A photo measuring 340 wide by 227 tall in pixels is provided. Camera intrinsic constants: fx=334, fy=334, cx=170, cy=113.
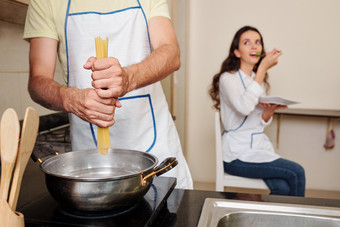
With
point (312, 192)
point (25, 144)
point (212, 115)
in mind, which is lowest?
point (312, 192)

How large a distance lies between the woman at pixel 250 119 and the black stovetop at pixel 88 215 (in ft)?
4.94

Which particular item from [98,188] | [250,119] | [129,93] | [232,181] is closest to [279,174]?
[232,181]

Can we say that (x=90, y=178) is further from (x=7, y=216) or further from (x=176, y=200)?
(x=176, y=200)

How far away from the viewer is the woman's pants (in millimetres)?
2002

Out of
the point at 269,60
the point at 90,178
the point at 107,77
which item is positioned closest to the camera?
the point at 90,178

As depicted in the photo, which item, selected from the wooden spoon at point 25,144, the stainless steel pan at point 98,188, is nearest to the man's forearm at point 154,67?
the stainless steel pan at point 98,188

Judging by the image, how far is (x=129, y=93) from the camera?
1.12 meters

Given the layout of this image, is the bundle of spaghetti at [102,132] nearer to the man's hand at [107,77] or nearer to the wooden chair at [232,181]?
the man's hand at [107,77]

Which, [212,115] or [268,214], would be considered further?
[212,115]

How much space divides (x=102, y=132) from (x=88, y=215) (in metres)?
0.19

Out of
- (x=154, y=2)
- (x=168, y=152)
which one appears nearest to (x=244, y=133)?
(x=168, y=152)

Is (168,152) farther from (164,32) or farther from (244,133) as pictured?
(244,133)

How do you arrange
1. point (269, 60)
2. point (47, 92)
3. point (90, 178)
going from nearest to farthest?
point (90, 178)
point (47, 92)
point (269, 60)

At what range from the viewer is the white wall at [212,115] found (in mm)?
3141
